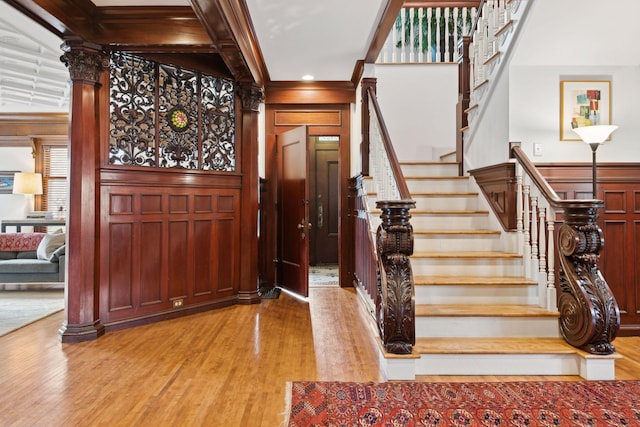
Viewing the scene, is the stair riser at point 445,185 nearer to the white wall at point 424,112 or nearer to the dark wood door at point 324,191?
the white wall at point 424,112

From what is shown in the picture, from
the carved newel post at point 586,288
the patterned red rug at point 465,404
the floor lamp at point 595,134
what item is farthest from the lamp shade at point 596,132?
the patterned red rug at point 465,404

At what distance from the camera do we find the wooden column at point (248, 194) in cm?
428

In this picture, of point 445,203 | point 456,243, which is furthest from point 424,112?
point 456,243

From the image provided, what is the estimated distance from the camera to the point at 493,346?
258 centimetres

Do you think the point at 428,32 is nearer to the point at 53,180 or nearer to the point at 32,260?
the point at 32,260

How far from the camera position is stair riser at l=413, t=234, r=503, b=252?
352 centimetres

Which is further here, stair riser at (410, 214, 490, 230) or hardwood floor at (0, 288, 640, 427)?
stair riser at (410, 214, 490, 230)

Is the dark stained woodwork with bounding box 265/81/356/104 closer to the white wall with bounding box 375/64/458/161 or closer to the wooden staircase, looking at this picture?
the white wall with bounding box 375/64/458/161

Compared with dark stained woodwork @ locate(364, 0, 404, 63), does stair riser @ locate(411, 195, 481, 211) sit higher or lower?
lower

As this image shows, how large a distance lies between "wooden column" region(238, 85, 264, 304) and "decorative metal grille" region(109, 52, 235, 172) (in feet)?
0.46

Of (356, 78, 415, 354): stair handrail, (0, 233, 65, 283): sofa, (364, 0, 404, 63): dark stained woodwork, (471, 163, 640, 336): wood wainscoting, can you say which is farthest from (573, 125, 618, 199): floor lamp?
(0, 233, 65, 283): sofa

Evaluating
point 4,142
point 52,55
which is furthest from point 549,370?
point 4,142

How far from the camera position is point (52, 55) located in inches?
178

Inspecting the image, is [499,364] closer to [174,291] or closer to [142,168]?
[174,291]
